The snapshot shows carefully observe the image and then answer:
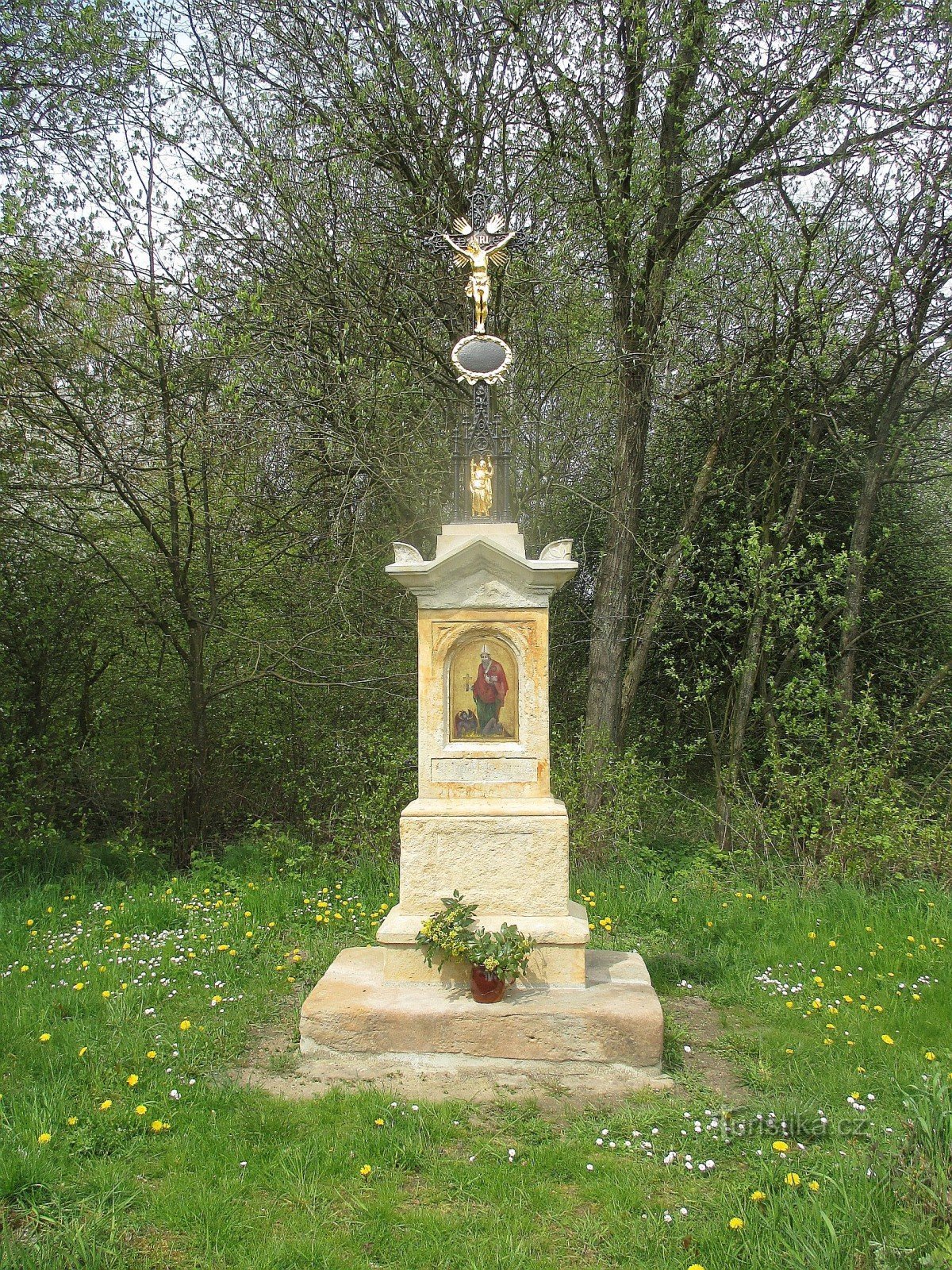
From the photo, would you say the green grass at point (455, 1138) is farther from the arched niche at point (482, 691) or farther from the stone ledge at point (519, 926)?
the arched niche at point (482, 691)

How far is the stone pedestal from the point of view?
12.1 ft

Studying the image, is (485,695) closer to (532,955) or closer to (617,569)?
(532,955)

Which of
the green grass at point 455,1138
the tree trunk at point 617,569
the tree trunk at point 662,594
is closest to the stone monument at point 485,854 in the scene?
the green grass at point 455,1138

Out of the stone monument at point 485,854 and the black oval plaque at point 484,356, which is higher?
the black oval plaque at point 484,356

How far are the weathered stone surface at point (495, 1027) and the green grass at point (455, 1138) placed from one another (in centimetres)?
28

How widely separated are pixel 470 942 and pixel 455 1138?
81 centimetres

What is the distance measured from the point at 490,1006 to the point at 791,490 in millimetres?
5838

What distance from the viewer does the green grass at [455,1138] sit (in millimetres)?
2479

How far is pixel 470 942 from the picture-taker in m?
3.80

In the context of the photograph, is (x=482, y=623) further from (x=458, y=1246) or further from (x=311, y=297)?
(x=311, y=297)

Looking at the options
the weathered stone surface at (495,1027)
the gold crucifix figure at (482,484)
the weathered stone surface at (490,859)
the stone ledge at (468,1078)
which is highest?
the gold crucifix figure at (482,484)

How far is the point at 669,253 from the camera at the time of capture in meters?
6.90

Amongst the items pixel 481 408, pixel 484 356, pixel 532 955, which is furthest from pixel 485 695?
pixel 484 356

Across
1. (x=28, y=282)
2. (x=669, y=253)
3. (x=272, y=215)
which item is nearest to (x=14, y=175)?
(x=28, y=282)
